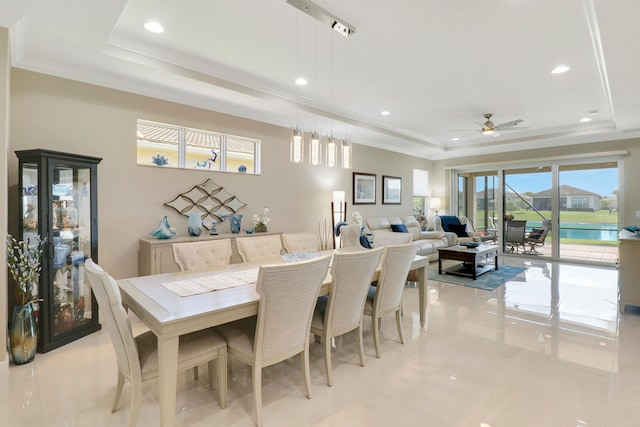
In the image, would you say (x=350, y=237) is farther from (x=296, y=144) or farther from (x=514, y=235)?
(x=514, y=235)

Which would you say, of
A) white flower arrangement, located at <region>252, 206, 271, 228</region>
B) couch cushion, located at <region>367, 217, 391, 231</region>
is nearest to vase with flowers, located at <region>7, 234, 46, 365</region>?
white flower arrangement, located at <region>252, 206, 271, 228</region>

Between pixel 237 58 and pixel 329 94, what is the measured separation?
4.81ft

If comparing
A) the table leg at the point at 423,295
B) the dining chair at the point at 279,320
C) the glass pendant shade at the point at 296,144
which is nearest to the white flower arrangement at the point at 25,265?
the dining chair at the point at 279,320

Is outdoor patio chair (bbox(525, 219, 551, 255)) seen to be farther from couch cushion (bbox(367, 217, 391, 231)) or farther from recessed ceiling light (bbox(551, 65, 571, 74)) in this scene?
recessed ceiling light (bbox(551, 65, 571, 74))

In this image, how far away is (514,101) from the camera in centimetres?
473

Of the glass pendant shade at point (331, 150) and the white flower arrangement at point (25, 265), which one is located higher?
the glass pendant shade at point (331, 150)

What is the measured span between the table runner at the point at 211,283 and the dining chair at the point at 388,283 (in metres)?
1.06

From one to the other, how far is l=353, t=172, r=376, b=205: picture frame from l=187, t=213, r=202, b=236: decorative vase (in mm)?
3545

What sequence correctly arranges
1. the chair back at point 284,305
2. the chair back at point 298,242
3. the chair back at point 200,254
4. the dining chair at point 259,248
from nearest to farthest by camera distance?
the chair back at point 284,305 < the chair back at point 200,254 < the dining chair at point 259,248 < the chair back at point 298,242

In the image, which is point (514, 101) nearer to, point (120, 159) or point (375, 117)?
point (375, 117)

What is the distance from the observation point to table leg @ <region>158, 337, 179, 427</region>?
64.1 inches

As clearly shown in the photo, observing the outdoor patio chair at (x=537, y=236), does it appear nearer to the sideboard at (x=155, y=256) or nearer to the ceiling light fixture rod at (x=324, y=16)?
the ceiling light fixture rod at (x=324, y=16)

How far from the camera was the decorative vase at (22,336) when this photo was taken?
260 cm

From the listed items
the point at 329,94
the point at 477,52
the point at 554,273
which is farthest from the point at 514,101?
the point at 554,273
